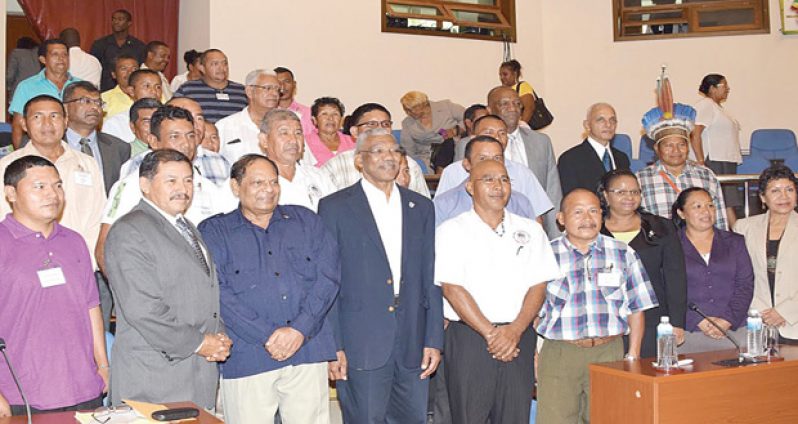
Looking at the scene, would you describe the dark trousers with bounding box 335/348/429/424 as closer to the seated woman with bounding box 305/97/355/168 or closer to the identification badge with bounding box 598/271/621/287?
the identification badge with bounding box 598/271/621/287

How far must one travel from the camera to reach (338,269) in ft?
14.0

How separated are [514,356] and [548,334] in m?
0.27

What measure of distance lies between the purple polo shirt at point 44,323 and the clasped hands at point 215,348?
1.58ft

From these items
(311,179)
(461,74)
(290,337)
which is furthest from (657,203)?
(461,74)

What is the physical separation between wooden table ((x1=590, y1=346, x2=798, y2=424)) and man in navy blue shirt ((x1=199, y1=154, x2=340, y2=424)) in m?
1.29

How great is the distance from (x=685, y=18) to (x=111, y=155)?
337 inches

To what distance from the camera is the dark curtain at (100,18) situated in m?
9.70

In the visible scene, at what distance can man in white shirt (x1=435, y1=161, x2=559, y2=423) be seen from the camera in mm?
4504

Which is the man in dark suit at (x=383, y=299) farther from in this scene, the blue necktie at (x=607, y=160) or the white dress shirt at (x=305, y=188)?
the blue necktie at (x=607, y=160)

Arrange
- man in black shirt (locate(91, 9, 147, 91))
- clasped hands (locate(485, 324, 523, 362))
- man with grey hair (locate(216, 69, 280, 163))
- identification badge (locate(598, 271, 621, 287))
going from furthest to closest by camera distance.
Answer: man in black shirt (locate(91, 9, 147, 91)) < man with grey hair (locate(216, 69, 280, 163)) < identification badge (locate(598, 271, 621, 287)) < clasped hands (locate(485, 324, 523, 362))

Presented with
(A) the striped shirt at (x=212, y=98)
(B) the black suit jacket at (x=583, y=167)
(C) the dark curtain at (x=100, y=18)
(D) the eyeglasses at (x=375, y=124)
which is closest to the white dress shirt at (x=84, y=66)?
(C) the dark curtain at (x=100, y=18)

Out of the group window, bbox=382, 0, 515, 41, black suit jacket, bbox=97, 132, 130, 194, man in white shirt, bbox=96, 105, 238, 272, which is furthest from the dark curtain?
man in white shirt, bbox=96, 105, 238, 272

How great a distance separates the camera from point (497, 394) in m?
4.54

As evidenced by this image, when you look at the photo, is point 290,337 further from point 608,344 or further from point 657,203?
point 657,203
